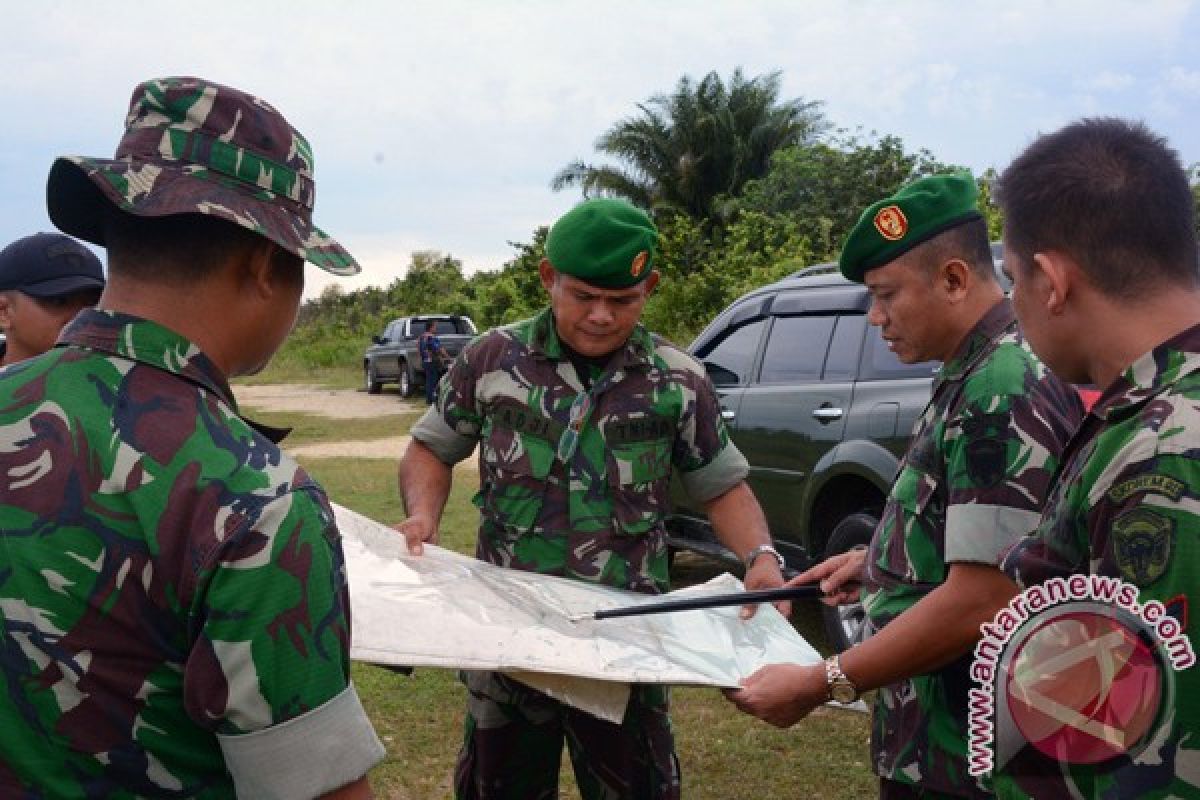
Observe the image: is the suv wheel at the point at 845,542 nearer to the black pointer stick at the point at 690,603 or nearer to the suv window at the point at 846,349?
the suv window at the point at 846,349

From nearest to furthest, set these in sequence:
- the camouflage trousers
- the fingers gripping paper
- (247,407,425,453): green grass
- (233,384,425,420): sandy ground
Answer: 1. the fingers gripping paper
2. the camouflage trousers
3. (247,407,425,453): green grass
4. (233,384,425,420): sandy ground

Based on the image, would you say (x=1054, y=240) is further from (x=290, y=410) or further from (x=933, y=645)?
(x=290, y=410)

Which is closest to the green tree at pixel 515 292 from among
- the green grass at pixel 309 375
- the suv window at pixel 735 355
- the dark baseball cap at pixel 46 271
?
the green grass at pixel 309 375

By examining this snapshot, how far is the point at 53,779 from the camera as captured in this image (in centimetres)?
121

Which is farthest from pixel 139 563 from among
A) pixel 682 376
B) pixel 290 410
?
pixel 290 410

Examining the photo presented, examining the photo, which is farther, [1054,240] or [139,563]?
[1054,240]

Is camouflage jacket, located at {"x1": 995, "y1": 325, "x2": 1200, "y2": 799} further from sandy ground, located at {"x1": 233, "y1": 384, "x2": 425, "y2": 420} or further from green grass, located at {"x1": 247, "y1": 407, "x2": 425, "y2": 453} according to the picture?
sandy ground, located at {"x1": 233, "y1": 384, "x2": 425, "y2": 420}

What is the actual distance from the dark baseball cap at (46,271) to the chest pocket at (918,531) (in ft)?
8.02

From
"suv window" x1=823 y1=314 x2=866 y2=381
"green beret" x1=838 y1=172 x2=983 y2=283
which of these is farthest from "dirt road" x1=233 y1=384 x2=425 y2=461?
"green beret" x1=838 y1=172 x2=983 y2=283

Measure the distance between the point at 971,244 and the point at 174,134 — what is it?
1562mm

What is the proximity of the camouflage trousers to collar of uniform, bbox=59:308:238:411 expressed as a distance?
1.60 m

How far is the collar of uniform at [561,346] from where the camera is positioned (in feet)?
9.48

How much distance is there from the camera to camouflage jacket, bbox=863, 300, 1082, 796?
192 centimetres

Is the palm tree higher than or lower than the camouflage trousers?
higher
